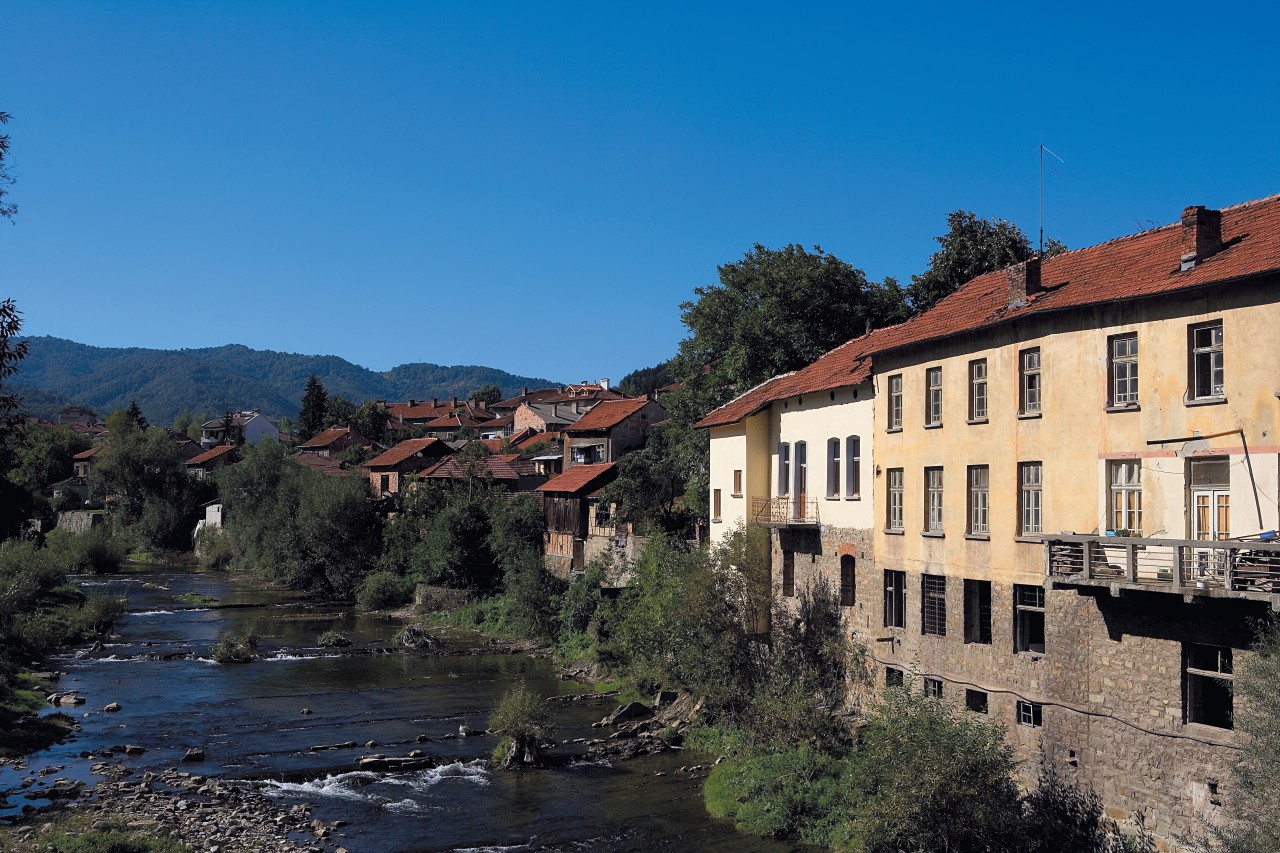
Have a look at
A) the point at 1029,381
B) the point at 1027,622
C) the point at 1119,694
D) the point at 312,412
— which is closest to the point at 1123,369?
the point at 1029,381

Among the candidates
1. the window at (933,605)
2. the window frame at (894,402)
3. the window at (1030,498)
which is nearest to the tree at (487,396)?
the window frame at (894,402)

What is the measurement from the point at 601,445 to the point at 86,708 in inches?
1509

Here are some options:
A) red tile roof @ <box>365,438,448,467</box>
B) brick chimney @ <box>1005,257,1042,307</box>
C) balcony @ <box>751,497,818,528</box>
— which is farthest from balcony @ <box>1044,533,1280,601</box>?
red tile roof @ <box>365,438,448,467</box>

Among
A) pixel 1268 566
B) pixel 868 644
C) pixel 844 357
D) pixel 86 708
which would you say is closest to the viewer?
pixel 1268 566

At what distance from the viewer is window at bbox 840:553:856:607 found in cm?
2856

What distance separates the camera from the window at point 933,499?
24391 mm

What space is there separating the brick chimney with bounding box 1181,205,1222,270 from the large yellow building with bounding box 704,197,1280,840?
3 cm

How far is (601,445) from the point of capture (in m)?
67.8

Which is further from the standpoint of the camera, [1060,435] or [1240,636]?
[1060,435]

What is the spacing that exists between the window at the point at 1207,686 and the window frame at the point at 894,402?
33.3 ft

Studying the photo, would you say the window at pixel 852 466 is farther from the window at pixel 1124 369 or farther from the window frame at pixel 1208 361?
the window frame at pixel 1208 361

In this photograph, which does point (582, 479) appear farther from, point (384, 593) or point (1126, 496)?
point (1126, 496)

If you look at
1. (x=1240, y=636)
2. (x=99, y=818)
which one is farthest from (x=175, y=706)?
(x=1240, y=636)

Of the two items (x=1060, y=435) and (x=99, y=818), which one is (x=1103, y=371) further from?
(x=99, y=818)
